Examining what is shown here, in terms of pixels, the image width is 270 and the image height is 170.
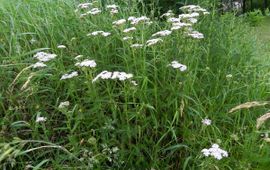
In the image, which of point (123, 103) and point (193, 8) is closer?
point (123, 103)

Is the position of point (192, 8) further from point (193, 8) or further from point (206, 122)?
point (206, 122)

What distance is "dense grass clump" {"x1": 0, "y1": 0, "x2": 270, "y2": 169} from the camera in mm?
2309

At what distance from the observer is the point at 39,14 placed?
10.9 ft

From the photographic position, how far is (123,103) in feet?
7.96

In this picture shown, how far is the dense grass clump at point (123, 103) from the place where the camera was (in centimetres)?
231

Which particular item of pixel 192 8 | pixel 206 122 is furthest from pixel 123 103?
pixel 192 8

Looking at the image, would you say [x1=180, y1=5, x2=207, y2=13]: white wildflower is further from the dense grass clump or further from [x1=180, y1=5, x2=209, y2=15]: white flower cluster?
the dense grass clump

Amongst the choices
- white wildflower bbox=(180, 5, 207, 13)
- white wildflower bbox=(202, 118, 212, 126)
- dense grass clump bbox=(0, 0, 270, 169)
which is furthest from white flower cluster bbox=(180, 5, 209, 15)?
white wildflower bbox=(202, 118, 212, 126)

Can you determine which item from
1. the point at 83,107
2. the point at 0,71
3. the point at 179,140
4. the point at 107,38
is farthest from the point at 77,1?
the point at 179,140

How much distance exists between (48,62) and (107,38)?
17.0 inches

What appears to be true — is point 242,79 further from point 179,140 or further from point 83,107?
point 83,107

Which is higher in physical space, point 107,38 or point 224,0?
point 107,38

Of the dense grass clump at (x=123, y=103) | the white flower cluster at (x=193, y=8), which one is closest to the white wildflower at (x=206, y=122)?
the dense grass clump at (x=123, y=103)

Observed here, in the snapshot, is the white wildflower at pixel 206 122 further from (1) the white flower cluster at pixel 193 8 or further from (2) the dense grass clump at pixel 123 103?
(1) the white flower cluster at pixel 193 8
